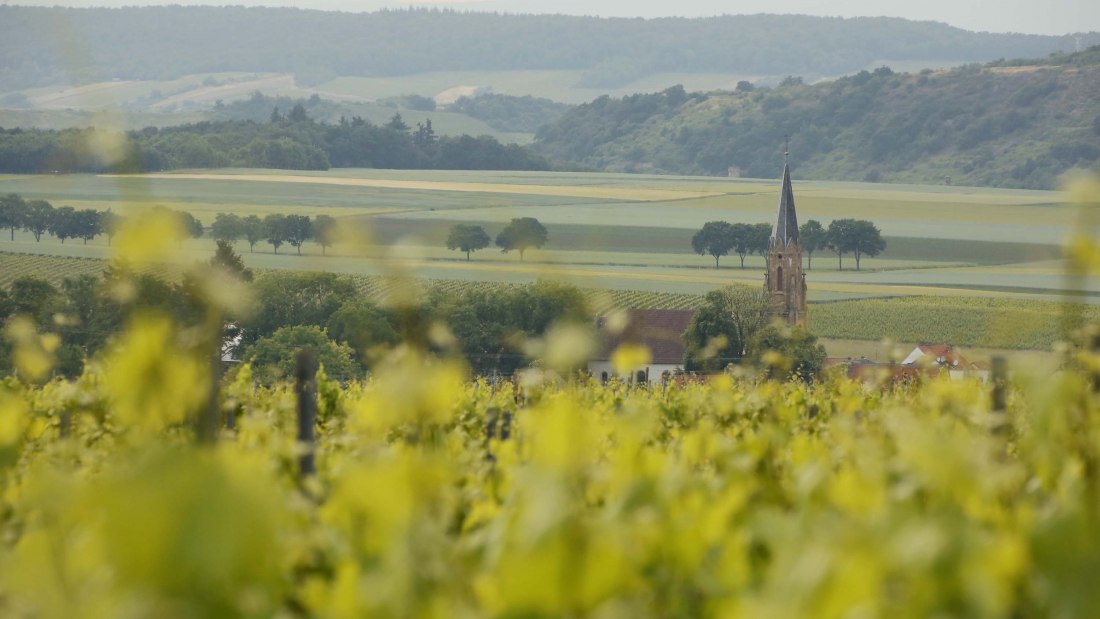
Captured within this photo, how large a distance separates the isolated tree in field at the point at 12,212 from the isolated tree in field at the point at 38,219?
0.33 m

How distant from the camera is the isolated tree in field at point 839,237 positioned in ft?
294

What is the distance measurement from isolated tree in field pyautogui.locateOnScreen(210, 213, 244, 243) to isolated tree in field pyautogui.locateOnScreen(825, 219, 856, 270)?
1484 inches

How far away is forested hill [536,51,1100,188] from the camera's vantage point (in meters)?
118

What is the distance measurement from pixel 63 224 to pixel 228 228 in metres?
9.50

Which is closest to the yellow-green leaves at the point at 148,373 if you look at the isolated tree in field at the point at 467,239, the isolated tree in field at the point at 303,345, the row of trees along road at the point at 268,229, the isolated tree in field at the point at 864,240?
the isolated tree in field at the point at 303,345

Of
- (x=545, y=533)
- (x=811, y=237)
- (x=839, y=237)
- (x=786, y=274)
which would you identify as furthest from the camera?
(x=811, y=237)

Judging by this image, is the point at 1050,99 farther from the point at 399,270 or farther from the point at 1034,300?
the point at 399,270

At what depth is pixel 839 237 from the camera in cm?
8988

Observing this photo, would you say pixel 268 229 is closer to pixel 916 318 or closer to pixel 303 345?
pixel 303 345

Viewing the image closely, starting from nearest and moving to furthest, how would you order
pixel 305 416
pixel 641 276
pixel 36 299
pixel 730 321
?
pixel 305 416 < pixel 36 299 < pixel 730 321 < pixel 641 276

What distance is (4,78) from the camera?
150 meters

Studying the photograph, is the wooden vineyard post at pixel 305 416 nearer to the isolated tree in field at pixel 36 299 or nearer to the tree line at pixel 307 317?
the tree line at pixel 307 317

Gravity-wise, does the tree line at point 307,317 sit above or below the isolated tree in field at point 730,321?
above

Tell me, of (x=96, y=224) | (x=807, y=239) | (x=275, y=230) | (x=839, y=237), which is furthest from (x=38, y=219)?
(x=839, y=237)
